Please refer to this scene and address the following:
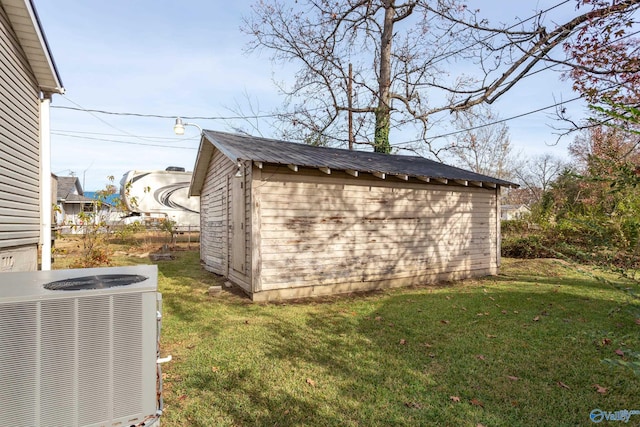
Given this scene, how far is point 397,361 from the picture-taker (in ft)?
12.9

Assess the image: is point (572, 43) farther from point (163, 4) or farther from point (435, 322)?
point (163, 4)

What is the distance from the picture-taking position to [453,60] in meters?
11.7

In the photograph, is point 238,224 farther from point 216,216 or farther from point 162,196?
point 162,196

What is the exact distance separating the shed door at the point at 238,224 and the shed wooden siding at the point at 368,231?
822 mm

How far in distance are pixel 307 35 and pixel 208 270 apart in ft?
38.0

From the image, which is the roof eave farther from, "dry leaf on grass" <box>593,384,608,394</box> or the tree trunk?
the tree trunk

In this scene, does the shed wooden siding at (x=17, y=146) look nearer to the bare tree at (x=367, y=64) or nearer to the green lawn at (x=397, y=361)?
the green lawn at (x=397, y=361)

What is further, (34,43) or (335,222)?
(335,222)

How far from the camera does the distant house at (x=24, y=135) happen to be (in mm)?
4957

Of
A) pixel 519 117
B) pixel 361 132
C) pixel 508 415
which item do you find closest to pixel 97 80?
pixel 361 132

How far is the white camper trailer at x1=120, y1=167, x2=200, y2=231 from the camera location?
60.4 feet

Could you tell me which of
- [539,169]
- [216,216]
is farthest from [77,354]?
[539,169]

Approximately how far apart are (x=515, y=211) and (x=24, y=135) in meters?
36.9

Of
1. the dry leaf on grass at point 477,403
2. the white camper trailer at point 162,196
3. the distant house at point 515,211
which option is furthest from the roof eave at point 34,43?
the distant house at point 515,211
